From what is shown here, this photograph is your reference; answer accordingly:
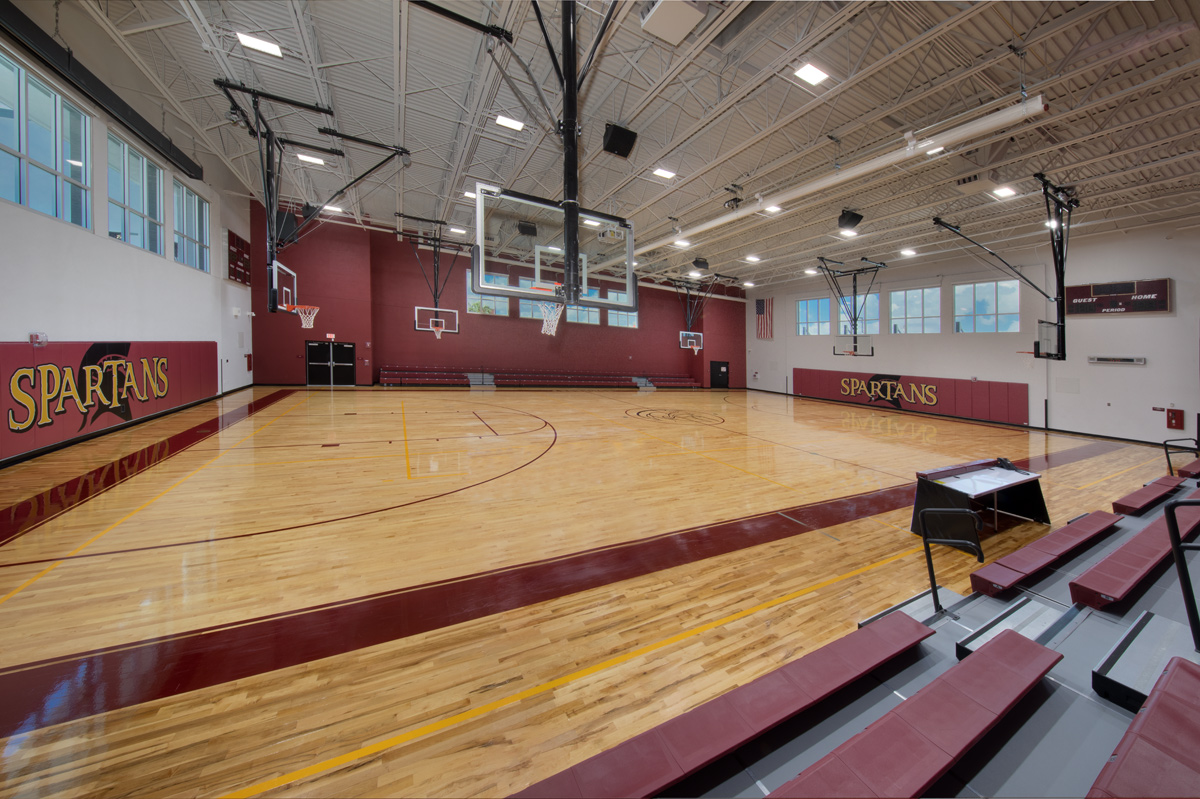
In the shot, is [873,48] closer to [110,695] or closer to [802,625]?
[802,625]

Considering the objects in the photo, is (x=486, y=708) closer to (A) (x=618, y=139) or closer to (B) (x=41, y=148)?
(A) (x=618, y=139)

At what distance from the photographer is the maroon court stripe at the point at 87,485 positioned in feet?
13.8

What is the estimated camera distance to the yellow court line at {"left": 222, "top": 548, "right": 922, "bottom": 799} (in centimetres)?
171

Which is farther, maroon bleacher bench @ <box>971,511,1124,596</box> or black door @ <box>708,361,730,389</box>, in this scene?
black door @ <box>708,361,730,389</box>

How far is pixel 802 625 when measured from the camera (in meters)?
2.82

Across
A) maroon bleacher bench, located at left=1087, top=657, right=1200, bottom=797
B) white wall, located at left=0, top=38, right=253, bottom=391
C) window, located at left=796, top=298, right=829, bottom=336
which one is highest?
window, located at left=796, top=298, right=829, bottom=336

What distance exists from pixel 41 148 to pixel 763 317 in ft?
82.3

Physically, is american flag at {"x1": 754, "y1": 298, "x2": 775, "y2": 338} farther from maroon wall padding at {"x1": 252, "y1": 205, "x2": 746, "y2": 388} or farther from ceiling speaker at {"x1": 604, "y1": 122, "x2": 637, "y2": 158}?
ceiling speaker at {"x1": 604, "y1": 122, "x2": 637, "y2": 158}

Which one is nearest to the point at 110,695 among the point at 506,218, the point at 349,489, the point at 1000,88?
the point at 349,489

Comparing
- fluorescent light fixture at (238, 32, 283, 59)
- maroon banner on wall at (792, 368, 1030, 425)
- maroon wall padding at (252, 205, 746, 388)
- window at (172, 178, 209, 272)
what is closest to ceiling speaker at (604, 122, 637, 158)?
fluorescent light fixture at (238, 32, 283, 59)

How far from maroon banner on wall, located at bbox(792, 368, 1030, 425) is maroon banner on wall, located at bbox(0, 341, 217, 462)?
922 inches

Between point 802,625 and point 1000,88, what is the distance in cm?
919

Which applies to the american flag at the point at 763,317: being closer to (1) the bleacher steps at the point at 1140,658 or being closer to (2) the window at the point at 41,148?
(1) the bleacher steps at the point at 1140,658

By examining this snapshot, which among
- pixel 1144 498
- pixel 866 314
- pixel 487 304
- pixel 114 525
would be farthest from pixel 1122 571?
pixel 487 304
